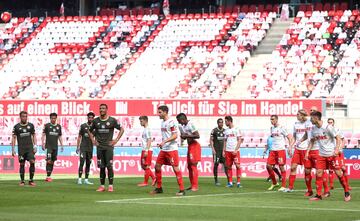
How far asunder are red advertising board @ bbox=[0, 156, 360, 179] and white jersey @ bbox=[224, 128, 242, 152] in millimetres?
8123

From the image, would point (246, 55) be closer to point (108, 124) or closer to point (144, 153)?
point (144, 153)

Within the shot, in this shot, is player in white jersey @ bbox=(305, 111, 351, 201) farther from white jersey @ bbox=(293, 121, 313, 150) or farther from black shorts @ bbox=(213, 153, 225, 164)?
black shorts @ bbox=(213, 153, 225, 164)

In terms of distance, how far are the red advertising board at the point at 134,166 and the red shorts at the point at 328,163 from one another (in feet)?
46.6

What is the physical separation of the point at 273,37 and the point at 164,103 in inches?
409

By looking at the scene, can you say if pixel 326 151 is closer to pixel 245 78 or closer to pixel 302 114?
pixel 302 114

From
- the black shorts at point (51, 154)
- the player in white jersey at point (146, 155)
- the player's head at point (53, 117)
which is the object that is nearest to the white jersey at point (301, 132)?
the player in white jersey at point (146, 155)

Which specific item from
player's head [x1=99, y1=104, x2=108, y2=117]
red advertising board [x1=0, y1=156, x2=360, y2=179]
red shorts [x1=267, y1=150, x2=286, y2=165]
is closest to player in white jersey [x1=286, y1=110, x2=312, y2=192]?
red shorts [x1=267, y1=150, x2=286, y2=165]

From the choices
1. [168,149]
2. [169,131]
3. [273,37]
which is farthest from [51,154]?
[273,37]

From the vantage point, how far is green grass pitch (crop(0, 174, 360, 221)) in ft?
62.2

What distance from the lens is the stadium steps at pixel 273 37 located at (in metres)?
53.2

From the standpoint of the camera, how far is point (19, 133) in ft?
99.2

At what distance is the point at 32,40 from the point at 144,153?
31.4 metres

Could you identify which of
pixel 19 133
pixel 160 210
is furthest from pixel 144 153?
pixel 160 210

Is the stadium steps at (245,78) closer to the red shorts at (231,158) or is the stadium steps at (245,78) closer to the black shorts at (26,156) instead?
the red shorts at (231,158)
